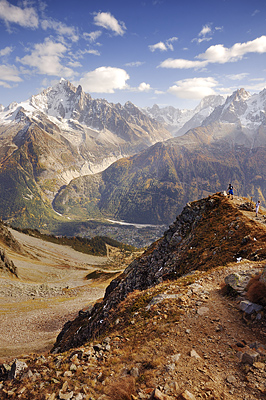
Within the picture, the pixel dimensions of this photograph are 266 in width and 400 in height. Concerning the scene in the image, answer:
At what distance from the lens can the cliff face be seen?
2491cm

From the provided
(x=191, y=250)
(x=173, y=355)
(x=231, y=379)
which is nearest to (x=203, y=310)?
(x=173, y=355)

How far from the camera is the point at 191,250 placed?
105ft

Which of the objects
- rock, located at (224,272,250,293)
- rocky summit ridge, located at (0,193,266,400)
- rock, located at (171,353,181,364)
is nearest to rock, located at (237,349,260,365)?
rocky summit ridge, located at (0,193,266,400)

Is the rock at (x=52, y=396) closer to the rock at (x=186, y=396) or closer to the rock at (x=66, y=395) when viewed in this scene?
the rock at (x=66, y=395)

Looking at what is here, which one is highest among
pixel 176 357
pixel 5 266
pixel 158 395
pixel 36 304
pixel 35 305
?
pixel 158 395

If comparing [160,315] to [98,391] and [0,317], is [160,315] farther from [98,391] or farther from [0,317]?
[0,317]

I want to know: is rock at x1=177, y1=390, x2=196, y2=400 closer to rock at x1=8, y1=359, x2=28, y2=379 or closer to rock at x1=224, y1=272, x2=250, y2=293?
rock at x1=224, y1=272, x2=250, y2=293

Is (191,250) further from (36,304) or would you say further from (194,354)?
(36,304)

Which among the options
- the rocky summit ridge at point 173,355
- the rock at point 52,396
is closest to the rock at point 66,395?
the rocky summit ridge at point 173,355

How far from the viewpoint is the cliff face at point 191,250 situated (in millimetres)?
24906

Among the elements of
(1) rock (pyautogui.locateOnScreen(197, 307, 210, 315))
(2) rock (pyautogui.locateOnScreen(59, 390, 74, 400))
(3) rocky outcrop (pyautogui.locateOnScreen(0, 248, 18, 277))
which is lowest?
(3) rocky outcrop (pyautogui.locateOnScreen(0, 248, 18, 277))

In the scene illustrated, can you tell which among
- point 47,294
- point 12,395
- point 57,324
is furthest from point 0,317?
point 12,395

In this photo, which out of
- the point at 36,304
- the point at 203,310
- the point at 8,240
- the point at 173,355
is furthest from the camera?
the point at 8,240

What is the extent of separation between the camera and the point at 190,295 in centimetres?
1755
